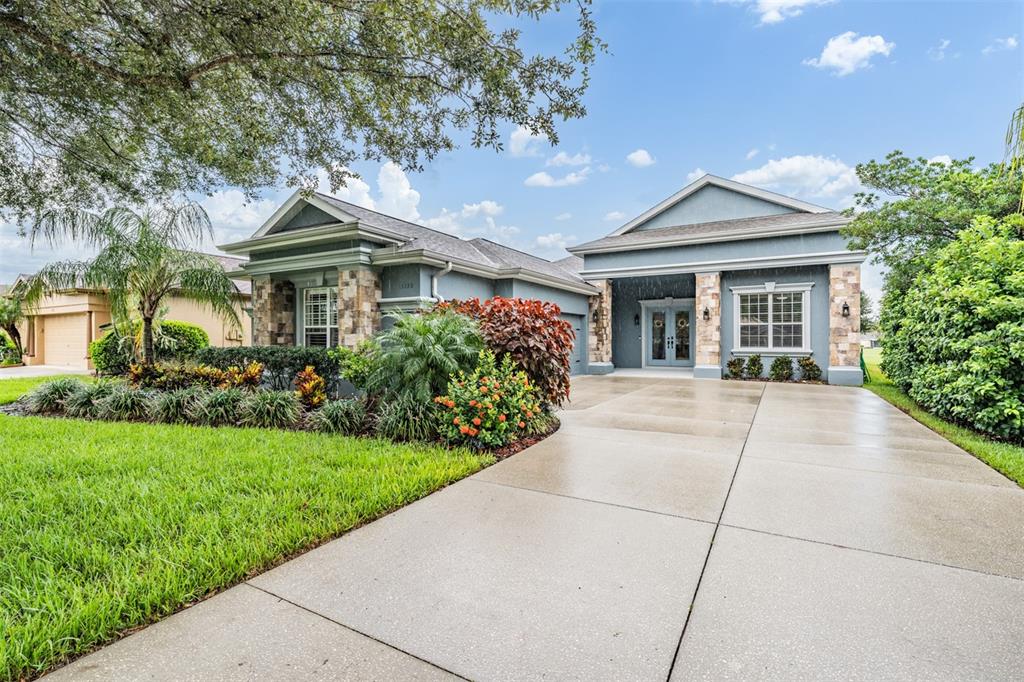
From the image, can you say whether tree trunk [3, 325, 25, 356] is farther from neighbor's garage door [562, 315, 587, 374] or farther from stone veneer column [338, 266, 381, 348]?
neighbor's garage door [562, 315, 587, 374]

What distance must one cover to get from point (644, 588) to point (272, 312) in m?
12.8

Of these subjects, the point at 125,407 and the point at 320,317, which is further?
the point at 320,317

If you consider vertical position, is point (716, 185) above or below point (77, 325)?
above

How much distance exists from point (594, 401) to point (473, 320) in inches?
145

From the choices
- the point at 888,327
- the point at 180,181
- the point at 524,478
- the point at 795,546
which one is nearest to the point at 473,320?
the point at 524,478

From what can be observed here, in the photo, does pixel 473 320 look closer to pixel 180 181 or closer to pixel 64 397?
pixel 180 181

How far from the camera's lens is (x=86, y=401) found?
8.16m

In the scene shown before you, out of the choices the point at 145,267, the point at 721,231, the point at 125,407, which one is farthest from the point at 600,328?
the point at 125,407

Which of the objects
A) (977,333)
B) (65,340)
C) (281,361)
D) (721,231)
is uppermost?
(721,231)

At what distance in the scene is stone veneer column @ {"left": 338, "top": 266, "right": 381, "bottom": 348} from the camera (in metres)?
10.9

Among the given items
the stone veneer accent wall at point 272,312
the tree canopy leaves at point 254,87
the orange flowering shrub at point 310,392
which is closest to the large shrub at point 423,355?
the orange flowering shrub at point 310,392

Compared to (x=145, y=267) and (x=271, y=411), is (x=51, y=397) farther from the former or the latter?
(x=271, y=411)

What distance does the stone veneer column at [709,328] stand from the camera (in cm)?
1433

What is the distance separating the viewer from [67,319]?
777 inches
